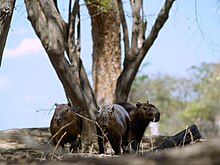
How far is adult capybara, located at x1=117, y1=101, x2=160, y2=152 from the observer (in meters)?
9.12

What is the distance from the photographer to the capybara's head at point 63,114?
808 centimetres

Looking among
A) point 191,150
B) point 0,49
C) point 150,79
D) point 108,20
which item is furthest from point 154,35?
point 150,79

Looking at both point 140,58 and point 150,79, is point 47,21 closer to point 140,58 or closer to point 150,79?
point 140,58

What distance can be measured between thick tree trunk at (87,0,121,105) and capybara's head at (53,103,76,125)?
6713 mm

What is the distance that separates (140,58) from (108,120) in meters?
4.49

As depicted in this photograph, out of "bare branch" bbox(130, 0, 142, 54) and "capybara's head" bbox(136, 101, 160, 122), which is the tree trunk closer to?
"bare branch" bbox(130, 0, 142, 54)

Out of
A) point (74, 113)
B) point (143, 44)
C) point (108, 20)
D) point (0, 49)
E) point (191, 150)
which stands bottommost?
point (191, 150)

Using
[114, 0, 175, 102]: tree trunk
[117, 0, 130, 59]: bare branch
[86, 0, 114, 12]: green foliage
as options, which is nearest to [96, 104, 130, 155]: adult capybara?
[114, 0, 175, 102]: tree trunk

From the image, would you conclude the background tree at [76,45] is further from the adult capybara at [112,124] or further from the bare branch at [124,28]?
the adult capybara at [112,124]

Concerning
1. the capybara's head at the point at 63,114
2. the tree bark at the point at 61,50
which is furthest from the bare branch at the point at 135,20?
the capybara's head at the point at 63,114

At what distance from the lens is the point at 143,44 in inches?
473

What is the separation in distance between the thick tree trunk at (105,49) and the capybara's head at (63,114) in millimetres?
6713

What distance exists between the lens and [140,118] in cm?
922

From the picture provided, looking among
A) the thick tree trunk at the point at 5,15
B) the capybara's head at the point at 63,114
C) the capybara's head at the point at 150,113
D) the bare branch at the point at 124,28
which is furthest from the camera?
the bare branch at the point at 124,28
